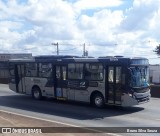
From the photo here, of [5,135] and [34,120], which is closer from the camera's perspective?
[5,135]

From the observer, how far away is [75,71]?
807 inches

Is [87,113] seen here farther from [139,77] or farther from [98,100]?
[139,77]

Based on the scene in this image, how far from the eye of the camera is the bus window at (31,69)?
23228 millimetres

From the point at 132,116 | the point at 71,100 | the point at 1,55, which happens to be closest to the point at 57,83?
the point at 71,100

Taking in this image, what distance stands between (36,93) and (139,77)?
7.79 m

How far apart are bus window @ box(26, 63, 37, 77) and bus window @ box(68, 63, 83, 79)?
3224 millimetres

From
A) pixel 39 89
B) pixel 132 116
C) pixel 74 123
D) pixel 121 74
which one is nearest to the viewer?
pixel 74 123

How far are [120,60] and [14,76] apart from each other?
929 centimetres

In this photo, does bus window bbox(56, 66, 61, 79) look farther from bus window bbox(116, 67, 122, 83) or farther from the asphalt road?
bus window bbox(116, 67, 122, 83)

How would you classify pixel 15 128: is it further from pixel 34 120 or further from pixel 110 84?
pixel 110 84

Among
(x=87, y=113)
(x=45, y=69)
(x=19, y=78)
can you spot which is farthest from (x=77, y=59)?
(x=19, y=78)

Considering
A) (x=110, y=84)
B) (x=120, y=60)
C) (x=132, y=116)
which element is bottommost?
(x=132, y=116)

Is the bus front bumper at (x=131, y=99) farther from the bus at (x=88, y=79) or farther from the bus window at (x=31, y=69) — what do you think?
the bus window at (x=31, y=69)

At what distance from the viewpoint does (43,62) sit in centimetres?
2261
